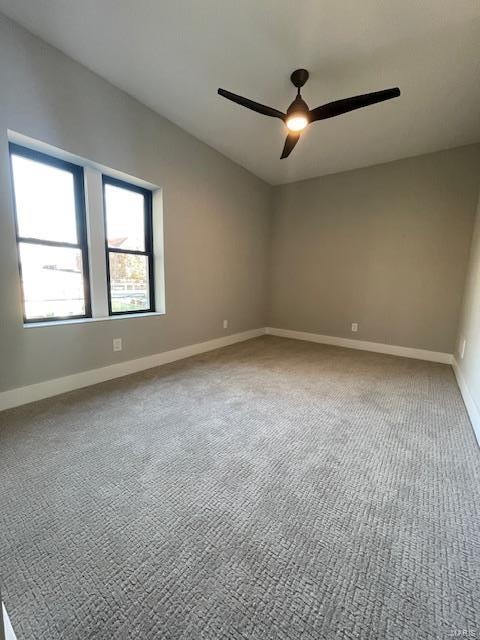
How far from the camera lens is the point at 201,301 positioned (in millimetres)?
3498

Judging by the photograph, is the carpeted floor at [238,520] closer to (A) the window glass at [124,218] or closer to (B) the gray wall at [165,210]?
(B) the gray wall at [165,210]

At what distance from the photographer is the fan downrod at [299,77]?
205 centimetres

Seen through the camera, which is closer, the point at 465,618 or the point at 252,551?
the point at 465,618

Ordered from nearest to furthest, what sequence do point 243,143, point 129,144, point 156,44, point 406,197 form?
point 156,44 → point 129,144 → point 243,143 → point 406,197

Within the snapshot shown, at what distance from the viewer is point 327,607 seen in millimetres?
802

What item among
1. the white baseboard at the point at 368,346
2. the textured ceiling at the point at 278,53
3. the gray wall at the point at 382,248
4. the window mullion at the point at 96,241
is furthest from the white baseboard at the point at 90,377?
the textured ceiling at the point at 278,53

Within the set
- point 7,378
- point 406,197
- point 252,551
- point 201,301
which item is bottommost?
A: point 252,551

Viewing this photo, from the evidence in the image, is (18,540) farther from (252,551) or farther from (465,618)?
(465,618)

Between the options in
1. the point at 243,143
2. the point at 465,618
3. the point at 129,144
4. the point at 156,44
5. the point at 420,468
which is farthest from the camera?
the point at 243,143

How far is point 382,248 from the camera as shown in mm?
3680

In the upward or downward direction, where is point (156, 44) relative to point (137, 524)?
upward

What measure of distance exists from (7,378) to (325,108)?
10.3 ft

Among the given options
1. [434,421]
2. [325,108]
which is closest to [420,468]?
[434,421]

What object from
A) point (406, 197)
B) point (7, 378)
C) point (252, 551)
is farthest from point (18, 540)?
point (406, 197)
